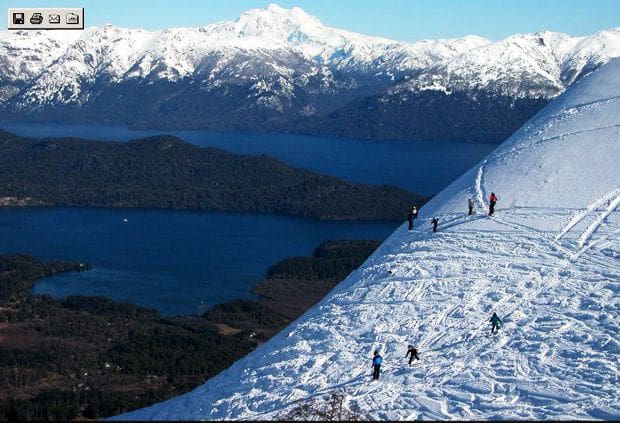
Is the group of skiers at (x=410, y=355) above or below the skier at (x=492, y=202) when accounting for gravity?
below

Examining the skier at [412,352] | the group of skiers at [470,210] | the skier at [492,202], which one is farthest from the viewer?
the group of skiers at [470,210]

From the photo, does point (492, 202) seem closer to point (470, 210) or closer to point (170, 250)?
point (470, 210)

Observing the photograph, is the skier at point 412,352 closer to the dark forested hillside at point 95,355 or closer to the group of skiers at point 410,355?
the group of skiers at point 410,355

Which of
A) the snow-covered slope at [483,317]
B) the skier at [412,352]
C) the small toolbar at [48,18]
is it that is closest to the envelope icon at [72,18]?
the small toolbar at [48,18]

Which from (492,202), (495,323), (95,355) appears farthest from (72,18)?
(95,355)

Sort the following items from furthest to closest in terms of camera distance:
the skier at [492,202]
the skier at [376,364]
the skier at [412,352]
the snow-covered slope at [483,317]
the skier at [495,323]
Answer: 1. the skier at [492,202]
2. the skier at [495,323]
3. the skier at [412,352]
4. the skier at [376,364]
5. the snow-covered slope at [483,317]

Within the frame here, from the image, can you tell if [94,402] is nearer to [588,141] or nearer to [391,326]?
[391,326]
